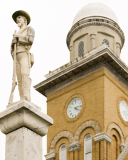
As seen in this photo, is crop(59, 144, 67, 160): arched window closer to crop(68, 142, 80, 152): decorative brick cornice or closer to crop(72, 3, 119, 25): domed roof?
crop(68, 142, 80, 152): decorative brick cornice

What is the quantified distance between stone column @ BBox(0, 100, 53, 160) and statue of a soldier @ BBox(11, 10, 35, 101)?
410mm

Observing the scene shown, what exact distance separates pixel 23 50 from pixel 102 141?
22205 millimetres

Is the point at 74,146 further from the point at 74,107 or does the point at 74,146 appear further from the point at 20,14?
the point at 20,14

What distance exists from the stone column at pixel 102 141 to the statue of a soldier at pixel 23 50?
21555mm

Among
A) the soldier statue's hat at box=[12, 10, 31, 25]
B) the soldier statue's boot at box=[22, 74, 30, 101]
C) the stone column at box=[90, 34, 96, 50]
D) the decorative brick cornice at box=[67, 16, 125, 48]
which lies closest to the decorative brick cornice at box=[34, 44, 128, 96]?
the stone column at box=[90, 34, 96, 50]

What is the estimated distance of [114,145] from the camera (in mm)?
34000

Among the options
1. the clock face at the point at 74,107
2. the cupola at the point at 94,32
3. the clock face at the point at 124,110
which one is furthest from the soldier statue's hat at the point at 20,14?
the cupola at the point at 94,32

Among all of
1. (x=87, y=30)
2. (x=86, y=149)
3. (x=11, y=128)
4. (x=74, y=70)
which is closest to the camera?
(x=11, y=128)

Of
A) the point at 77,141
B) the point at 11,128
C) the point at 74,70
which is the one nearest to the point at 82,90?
the point at 74,70

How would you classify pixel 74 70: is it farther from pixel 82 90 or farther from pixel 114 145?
pixel 114 145

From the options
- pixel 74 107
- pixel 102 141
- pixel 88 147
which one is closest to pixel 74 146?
pixel 88 147

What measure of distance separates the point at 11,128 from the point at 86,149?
23.3 meters

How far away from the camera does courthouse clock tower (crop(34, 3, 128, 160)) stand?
110 ft

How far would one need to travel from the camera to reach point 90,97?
34.7 meters
